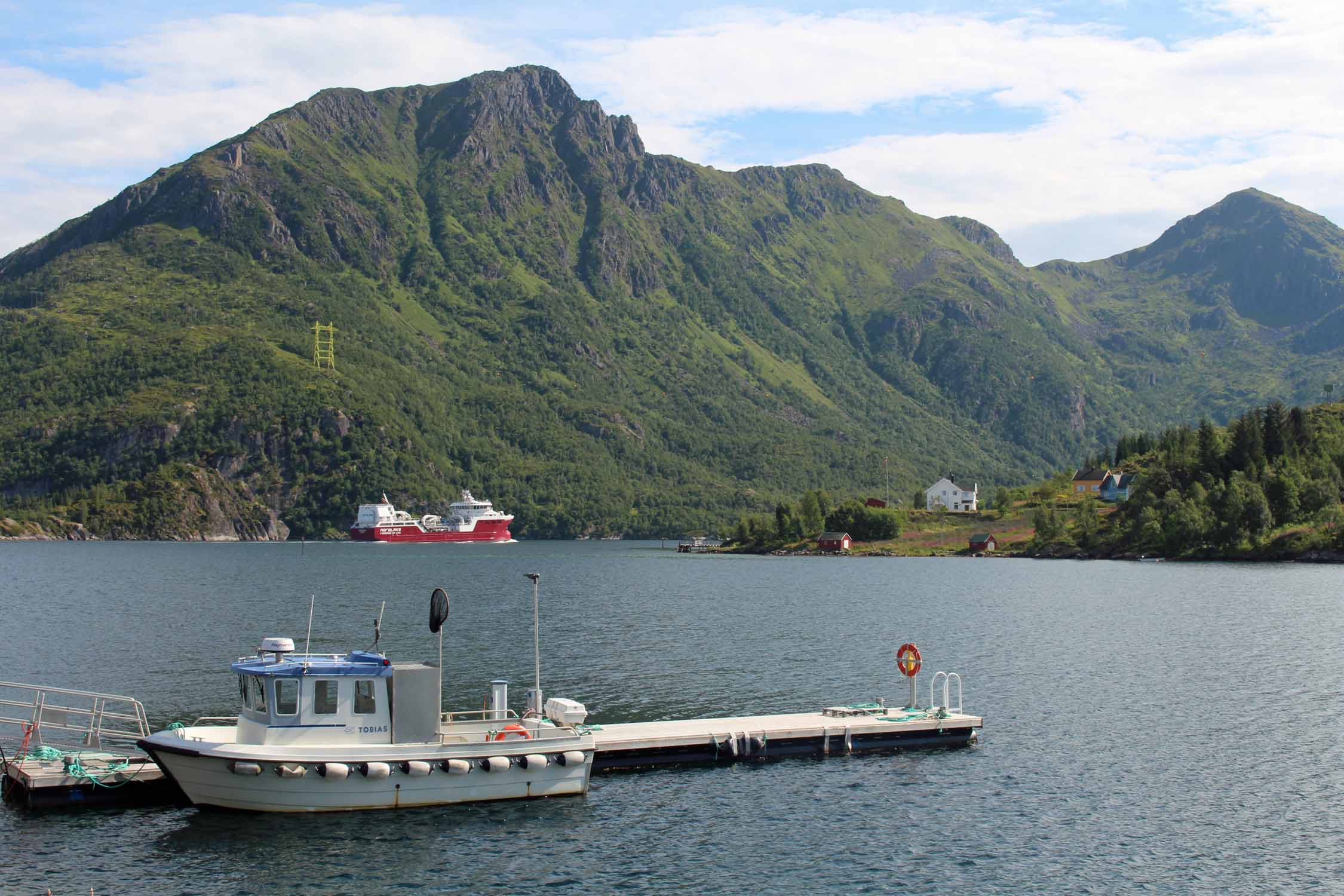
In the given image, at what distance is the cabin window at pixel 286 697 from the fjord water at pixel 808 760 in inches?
138

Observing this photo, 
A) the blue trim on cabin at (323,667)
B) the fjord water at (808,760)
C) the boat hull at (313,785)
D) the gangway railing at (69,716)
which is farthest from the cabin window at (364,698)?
the gangway railing at (69,716)

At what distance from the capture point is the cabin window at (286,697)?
41.3m

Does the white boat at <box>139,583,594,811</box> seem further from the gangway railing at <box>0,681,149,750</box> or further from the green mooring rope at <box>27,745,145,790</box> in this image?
the gangway railing at <box>0,681,149,750</box>

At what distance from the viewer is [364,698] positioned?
138 feet

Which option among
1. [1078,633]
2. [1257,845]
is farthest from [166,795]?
[1078,633]

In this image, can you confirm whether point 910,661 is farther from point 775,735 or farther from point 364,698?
point 364,698

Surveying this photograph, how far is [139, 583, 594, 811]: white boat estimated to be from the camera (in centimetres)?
4016

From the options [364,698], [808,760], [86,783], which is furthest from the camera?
[808,760]

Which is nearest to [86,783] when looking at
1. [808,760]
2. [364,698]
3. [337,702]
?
[337,702]

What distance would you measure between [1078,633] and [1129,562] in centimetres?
10648

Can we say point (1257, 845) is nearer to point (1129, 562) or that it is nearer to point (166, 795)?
point (166, 795)

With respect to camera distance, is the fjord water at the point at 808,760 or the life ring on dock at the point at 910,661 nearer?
the fjord water at the point at 808,760

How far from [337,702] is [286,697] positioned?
1719 millimetres

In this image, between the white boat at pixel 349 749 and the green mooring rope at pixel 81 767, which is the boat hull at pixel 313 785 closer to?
the white boat at pixel 349 749
